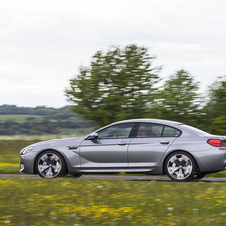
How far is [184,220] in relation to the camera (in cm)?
666

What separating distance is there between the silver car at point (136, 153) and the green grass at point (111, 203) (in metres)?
1.04

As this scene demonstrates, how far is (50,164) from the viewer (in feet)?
A: 35.1

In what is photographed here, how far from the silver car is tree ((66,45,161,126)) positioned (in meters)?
12.3

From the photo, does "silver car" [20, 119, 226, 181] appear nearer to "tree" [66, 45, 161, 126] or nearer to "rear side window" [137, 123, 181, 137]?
"rear side window" [137, 123, 181, 137]

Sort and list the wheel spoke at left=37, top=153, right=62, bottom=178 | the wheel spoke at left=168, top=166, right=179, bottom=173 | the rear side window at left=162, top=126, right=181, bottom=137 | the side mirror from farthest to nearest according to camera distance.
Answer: the wheel spoke at left=37, top=153, right=62, bottom=178, the side mirror, the rear side window at left=162, top=126, right=181, bottom=137, the wheel spoke at left=168, top=166, right=179, bottom=173

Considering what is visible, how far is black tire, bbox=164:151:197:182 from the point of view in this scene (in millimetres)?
9898

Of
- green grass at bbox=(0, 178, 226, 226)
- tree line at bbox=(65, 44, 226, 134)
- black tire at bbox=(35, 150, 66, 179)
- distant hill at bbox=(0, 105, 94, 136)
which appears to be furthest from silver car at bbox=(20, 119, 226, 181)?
distant hill at bbox=(0, 105, 94, 136)

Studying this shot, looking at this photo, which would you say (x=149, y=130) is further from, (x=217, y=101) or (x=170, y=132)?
(x=217, y=101)

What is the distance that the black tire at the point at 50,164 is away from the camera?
1059cm

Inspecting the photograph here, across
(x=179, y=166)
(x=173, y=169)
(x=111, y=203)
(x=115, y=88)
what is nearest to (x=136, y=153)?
(x=173, y=169)

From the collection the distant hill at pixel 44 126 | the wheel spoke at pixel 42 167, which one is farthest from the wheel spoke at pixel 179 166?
the distant hill at pixel 44 126

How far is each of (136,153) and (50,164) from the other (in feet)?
6.92

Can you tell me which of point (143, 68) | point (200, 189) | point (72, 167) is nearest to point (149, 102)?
point (143, 68)

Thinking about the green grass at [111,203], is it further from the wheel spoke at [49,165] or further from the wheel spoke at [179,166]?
the wheel spoke at [49,165]
